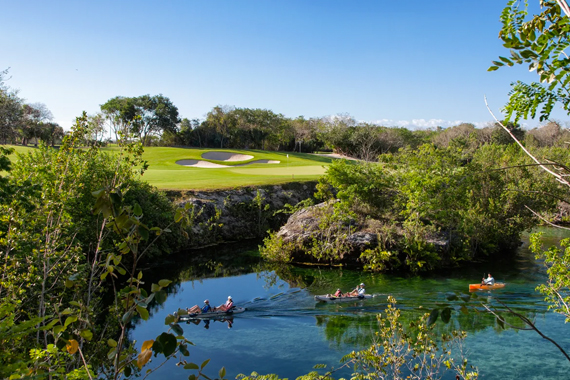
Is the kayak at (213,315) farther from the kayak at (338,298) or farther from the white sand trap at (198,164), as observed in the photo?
the white sand trap at (198,164)

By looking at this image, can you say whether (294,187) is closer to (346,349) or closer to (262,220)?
(262,220)

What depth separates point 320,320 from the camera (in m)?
17.2

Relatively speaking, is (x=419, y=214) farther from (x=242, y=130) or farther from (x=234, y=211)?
(x=242, y=130)

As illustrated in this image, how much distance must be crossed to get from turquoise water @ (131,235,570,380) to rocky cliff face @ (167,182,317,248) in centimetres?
500

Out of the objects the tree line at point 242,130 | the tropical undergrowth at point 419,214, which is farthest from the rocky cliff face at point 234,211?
the tree line at point 242,130

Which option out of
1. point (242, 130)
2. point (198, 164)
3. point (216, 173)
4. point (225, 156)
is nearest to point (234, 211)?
point (216, 173)

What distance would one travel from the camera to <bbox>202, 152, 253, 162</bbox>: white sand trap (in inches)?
2273

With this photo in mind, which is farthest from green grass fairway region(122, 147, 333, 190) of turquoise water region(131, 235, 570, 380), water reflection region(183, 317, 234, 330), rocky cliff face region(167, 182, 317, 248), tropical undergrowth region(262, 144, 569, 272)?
water reflection region(183, 317, 234, 330)

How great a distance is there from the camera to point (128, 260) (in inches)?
933

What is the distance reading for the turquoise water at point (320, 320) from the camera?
13.5m

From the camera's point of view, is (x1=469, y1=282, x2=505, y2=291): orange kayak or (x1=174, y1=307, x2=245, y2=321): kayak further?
(x1=469, y1=282, x2=505, y2=291): orange kayak

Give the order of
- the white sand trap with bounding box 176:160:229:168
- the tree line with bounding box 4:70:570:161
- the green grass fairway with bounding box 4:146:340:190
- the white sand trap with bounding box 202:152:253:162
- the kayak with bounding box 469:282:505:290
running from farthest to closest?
the tree line with bounding box 4:70:570:161 → the white sand trap with bounding box 202:152:253:162 → the white sand trap with bounding box 176:160:229:168 → the green grass fairway with bounding box 4:146:340:190 → the kayak with bounding box 469:282:505:290

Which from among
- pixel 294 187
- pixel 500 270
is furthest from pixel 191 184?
pixel 500 270

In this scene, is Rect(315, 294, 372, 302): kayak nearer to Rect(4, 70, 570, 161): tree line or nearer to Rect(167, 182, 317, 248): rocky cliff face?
Rect(167, 182, 317, 248): rocky cliff face
